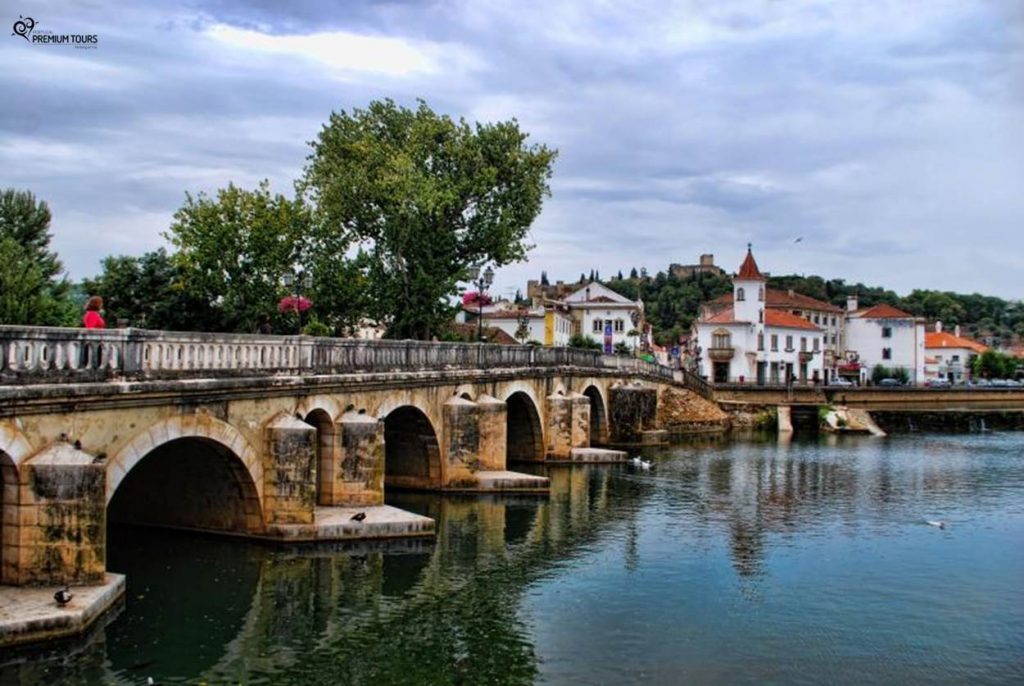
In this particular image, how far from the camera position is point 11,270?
35.5 meters

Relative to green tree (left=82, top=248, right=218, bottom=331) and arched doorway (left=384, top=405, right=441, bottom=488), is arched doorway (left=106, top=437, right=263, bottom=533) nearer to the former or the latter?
arched doorway (left=384, top=405, right=441, bottom=488)

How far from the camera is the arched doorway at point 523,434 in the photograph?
1734 inches

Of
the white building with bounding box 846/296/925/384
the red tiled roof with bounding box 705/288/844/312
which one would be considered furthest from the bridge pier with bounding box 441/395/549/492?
the white building with bounding box 846/296/925/384

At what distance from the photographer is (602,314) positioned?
333ft

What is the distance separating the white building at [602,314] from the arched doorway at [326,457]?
7509cm

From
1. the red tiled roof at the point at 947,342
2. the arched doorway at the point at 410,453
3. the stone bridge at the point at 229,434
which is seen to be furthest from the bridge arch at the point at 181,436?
the red tiled roof at the point at 947,342

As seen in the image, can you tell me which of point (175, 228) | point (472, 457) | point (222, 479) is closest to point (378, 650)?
point (222, 479)

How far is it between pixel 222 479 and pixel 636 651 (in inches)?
426

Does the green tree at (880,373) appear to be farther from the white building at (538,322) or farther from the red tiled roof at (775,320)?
the white building at (538,322)

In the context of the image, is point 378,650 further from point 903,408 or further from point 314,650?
point 903,408

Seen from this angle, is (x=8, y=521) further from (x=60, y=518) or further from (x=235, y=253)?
(x=235, y=253)

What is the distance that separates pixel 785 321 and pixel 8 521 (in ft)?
258

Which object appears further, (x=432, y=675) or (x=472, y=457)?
(x=472, y=457)

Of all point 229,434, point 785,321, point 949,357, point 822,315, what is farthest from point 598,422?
point 949,357
